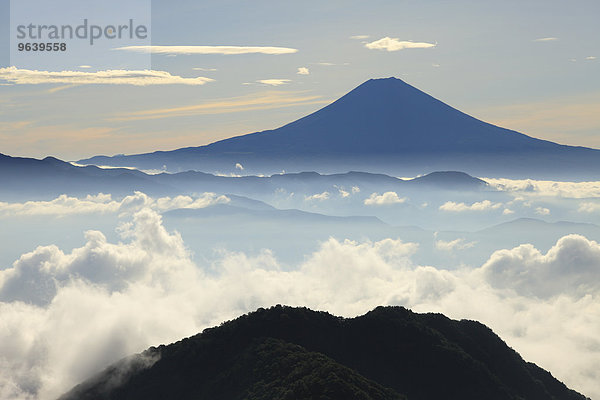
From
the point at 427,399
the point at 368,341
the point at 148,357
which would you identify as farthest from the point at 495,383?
the point at 148,357

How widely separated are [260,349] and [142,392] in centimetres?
2477

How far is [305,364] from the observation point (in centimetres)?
10700

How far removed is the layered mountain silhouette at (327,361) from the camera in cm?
11544

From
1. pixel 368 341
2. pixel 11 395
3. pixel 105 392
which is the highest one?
pixel 368 341

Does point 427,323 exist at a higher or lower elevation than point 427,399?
higher

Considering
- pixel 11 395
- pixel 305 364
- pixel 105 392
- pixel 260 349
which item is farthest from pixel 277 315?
pixel 11 395

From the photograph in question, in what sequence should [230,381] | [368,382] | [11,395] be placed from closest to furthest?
[368,382]
[230,381]
[11,395]

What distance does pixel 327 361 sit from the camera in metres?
107

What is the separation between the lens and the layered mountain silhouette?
379ft

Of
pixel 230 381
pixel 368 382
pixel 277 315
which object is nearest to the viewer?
pixel 368 382

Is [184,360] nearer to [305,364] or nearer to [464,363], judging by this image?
[305,364]

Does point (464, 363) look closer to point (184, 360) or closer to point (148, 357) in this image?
point (184, 360)

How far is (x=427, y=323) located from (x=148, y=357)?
2444 inches

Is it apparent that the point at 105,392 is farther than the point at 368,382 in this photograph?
Yes
